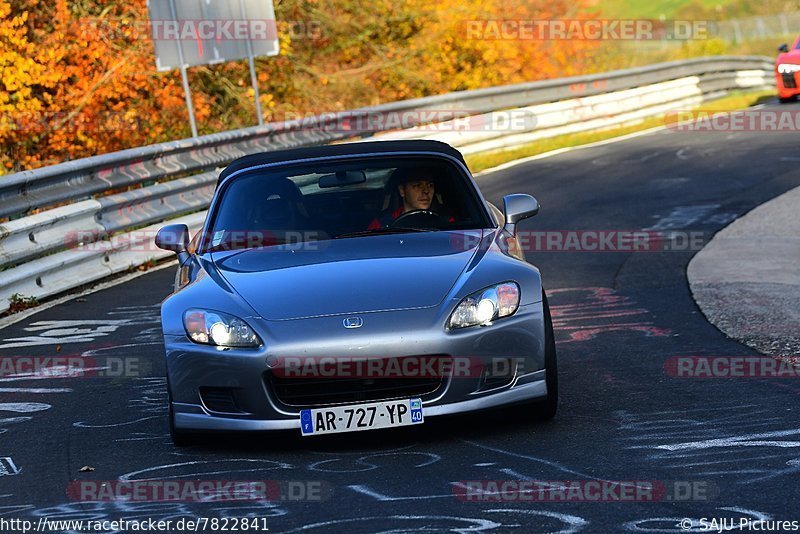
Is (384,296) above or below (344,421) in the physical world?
above

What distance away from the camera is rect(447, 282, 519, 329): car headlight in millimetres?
6242

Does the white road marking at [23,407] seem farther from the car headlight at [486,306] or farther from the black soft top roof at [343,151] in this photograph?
the car headlight at [486,306]

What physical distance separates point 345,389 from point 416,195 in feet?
6.01

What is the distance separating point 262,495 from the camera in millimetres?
5535

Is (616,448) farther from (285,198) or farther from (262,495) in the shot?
(285,198)

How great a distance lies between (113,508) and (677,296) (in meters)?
5.92

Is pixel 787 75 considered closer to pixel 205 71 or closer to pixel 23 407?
pixel 205 71

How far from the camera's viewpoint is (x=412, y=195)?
25.1ft

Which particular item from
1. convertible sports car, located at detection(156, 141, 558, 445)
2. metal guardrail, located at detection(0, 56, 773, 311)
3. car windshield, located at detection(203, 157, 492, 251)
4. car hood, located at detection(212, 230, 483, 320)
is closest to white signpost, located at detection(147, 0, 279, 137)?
metal guardrail, located at detection(0, 56, 773, 311)

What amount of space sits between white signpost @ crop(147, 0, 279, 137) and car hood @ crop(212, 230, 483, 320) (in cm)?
1138

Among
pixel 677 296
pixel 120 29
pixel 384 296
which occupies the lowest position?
pixel 677 296

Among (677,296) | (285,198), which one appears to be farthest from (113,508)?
(677,296)

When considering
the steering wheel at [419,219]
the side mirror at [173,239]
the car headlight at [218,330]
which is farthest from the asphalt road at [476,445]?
the steering wheel at [419,219]

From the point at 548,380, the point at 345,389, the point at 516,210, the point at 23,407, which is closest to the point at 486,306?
the point at 548,380
